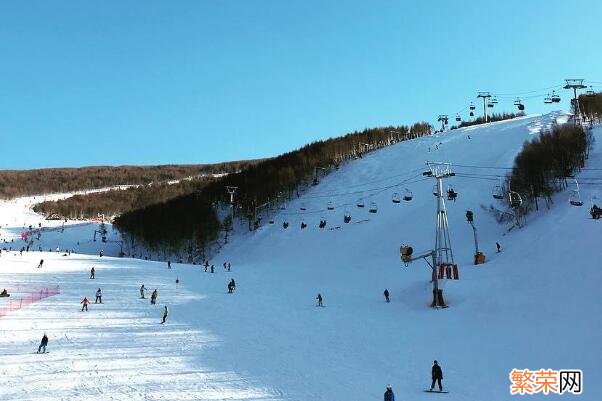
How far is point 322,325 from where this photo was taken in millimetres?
26922

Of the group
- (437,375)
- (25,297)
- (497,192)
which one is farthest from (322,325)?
(497,192)

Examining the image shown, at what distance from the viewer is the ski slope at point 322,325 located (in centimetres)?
1722

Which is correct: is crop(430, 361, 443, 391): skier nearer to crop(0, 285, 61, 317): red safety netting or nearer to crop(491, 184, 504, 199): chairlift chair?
crop(0, 285, 61, 317): red safety netting

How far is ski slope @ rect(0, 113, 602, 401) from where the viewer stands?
17219 mm

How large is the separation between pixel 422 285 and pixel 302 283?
1180 centimetres

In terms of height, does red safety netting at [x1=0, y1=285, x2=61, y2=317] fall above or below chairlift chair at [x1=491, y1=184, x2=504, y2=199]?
below

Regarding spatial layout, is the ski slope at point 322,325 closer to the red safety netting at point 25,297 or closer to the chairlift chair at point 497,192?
the red safety netting at point 25,297

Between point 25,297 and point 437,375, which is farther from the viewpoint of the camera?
point 25,297

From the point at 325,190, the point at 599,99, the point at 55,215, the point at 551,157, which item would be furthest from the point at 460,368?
the point at 55,215

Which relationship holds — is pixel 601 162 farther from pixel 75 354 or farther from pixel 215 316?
pixel 75 354

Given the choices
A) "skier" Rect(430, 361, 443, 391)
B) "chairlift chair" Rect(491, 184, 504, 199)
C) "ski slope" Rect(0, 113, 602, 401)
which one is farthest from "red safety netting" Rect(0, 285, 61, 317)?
"chairlift chair" Rect(491, 184, 504, 199)

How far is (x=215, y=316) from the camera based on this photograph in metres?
28.6

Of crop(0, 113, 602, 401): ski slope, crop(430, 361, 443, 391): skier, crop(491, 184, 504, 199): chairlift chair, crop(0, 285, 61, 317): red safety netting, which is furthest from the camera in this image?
crop(491, 184, 504, 199): chairlift chair

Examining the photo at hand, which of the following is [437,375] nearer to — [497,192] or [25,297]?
[25,297]
